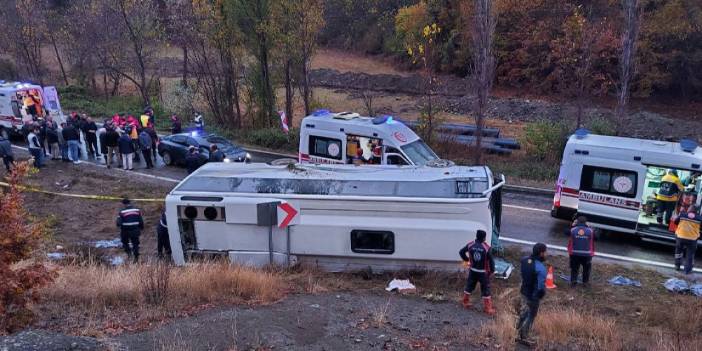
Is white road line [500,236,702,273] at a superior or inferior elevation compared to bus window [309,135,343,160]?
inferior

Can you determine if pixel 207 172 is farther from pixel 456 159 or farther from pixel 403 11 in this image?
pixel 403 11

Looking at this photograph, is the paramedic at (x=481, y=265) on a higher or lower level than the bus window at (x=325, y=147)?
lower

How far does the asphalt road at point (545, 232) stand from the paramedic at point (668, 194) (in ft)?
2.59

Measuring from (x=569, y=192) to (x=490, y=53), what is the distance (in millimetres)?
8009

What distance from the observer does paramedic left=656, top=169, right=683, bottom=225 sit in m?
14.4

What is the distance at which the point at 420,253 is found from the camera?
11.5 m

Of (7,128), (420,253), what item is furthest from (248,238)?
(7,128)

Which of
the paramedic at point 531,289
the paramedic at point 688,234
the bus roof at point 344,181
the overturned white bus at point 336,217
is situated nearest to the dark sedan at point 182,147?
the bus roof at point 344,181

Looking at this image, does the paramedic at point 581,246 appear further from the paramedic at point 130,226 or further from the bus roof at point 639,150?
the paramedic at point 130,226

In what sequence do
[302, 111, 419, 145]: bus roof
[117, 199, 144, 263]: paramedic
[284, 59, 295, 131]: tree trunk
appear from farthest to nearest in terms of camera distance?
[284, 59, 295, 131]: tree trunk
[302, 111, 419, 145]: bus roof
[117, 199, 144, 263]: paramedic

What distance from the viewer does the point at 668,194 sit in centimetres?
1442

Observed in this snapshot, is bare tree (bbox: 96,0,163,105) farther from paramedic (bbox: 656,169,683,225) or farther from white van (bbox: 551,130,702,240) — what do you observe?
paramedic (bbox: 656,169,683,225)

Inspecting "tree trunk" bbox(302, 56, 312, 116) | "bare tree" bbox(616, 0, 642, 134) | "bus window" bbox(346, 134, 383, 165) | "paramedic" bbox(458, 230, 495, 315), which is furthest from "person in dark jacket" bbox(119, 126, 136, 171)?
"bare tree" bbox(616, 0, 642, 134)

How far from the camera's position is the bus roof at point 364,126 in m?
16.8
